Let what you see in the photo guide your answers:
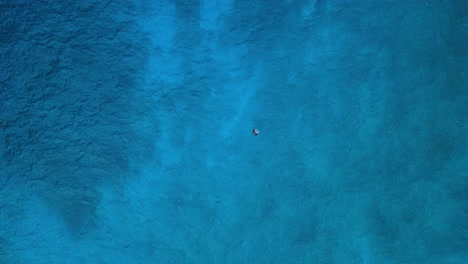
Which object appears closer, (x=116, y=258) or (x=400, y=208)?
(x=116, y=258)

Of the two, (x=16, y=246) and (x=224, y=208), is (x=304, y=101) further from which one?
(x=16, y=246)

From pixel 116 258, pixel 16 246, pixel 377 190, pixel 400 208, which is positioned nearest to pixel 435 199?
pixel 400 208

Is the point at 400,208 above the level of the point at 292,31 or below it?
below

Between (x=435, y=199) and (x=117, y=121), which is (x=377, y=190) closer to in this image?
(x=435, y=199)

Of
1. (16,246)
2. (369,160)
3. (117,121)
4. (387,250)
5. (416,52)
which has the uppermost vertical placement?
(416,52)

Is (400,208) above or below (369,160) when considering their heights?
below

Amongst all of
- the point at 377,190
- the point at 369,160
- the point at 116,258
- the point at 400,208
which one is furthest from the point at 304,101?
the point at 116,258
